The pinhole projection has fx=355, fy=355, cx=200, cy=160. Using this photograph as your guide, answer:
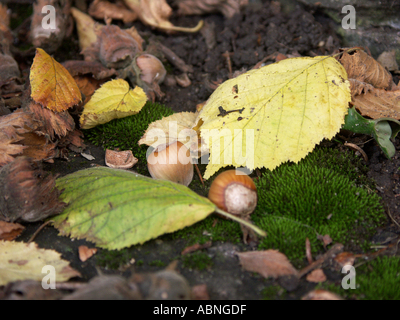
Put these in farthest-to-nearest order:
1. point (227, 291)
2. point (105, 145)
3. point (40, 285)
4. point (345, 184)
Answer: point (105, 145) < point (345, 184) < point (227, 291) < point (40, 285)

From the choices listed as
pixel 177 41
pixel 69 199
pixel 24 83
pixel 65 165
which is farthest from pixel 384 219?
pixel 24 83

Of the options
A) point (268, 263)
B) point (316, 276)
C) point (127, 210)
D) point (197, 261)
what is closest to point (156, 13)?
point (127, 210)

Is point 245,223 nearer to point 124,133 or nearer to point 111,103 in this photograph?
point 124,133

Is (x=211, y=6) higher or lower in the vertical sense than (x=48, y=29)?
higher

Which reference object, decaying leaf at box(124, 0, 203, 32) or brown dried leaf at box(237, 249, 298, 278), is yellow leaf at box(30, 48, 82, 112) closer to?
decaying leaf at box(124, 0, 203, 32)

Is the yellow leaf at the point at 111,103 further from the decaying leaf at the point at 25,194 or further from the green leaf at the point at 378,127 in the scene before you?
the green leaf at the point at 378,127

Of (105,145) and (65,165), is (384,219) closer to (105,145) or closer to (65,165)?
(105,145)
